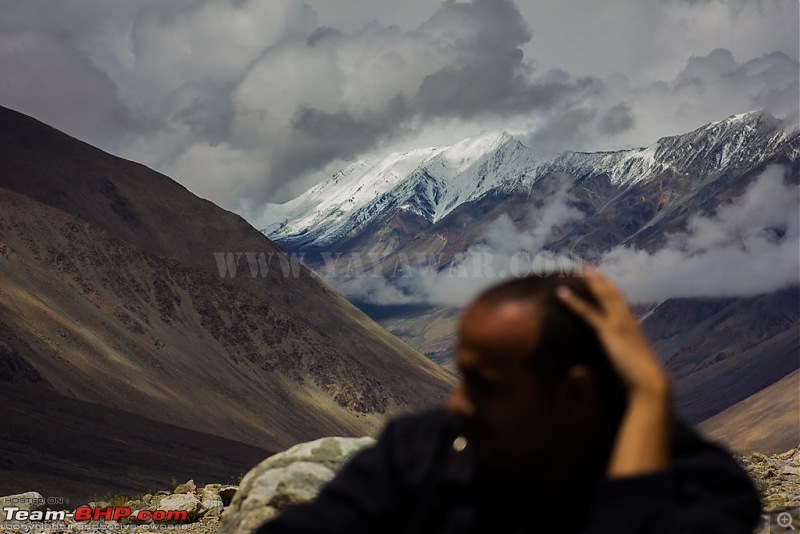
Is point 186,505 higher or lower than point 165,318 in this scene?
lower

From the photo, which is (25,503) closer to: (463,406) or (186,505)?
(186,505)

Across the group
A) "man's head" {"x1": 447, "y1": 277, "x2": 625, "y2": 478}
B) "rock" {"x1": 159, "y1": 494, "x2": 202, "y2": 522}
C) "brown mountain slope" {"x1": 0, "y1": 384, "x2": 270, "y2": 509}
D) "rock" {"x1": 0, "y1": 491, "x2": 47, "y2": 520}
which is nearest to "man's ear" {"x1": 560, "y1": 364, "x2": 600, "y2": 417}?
"man's head" {"x1": 447, "y1": 277, "x2": 625, "y2": 478}

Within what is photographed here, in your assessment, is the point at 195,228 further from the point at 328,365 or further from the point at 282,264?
the point at 328,365

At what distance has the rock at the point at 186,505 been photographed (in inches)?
696

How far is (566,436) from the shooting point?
2.74 m

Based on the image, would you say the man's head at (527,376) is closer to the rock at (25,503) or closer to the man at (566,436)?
the man at (566,436)

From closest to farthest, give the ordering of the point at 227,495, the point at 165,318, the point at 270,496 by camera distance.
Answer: the point at 270,496
the point at 227,495
the point at 165,318

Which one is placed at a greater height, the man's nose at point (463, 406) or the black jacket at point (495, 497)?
the man's nose at point (463, 406)

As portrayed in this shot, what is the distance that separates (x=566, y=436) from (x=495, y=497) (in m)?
0.27

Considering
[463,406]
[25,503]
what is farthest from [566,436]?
[25,503]

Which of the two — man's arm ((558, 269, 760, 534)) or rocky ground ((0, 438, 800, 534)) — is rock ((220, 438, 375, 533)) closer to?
rocky ground ((0, 438, 800, 534))

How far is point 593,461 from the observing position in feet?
9.25

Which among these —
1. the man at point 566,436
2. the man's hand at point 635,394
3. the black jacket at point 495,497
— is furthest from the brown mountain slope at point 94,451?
the man's hand at point 635,394

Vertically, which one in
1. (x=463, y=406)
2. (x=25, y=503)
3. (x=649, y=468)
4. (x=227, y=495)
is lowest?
(x=649, y=468)
